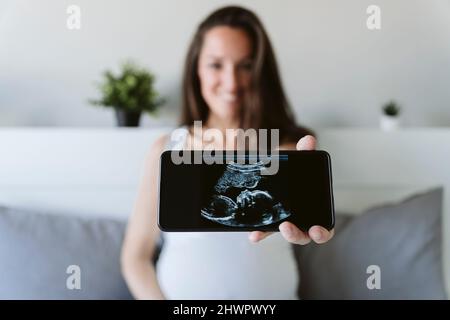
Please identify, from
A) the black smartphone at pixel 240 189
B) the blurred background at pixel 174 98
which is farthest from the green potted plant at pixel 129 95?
the black smartphone at pixel 240 189

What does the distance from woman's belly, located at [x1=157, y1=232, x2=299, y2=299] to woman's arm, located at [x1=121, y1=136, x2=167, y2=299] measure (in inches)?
1.9

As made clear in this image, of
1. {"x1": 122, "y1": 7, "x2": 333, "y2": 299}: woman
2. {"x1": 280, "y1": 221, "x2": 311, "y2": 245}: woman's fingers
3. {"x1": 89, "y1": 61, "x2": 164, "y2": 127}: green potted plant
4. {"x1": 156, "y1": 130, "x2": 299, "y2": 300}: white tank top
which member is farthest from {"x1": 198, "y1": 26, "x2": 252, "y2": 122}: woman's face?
{"x1": 280, "y1": 221, "x2": 311, "y2": 245}: woman's fingers

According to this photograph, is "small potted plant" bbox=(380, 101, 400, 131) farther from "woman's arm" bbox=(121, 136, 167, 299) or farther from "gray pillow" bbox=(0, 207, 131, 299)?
"gray pillow" bbox=(0, 207, 131, 299)

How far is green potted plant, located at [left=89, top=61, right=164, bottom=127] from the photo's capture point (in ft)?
3.09

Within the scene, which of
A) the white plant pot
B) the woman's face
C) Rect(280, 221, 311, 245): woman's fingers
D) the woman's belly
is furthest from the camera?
the white plant pot

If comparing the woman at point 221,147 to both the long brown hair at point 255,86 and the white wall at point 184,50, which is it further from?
the white wall at point 184,50

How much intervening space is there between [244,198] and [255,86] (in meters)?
0.41

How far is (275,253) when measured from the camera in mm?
784

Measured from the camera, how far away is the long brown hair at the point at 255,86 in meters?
0.87

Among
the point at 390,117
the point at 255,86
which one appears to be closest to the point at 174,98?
the point at 255,86

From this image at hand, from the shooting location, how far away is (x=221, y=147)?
37.0 inches

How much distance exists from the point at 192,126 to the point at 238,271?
348 mm

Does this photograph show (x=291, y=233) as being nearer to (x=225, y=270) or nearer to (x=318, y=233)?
(x=318, y=233)

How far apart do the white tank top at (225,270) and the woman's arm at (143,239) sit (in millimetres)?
46
